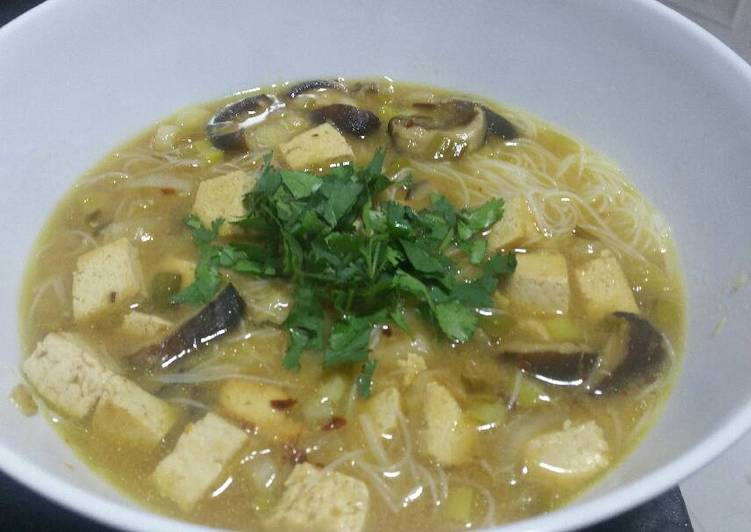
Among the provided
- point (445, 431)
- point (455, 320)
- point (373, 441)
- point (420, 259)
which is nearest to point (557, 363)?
point (455, 320)

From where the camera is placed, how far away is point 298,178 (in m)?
3.27

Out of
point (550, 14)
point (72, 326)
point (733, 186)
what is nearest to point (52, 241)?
point (72, 326)

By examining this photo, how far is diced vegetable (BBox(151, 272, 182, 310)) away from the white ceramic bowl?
1.89ft

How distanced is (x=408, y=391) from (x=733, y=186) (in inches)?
64.3

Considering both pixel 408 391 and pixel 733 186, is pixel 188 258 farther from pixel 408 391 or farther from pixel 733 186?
pixel 733 186

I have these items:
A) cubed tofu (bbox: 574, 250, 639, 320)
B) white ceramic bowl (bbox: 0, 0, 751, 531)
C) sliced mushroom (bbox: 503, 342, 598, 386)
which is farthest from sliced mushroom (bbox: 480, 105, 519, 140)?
sliced mushroom (bbox: 503, 342, 598, 386)

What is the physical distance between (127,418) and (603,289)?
201 centimetres

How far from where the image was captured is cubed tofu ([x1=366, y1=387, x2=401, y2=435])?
269 cm

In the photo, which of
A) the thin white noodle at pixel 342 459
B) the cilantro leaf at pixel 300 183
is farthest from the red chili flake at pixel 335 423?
the cilantro leaf at pixel 300 183

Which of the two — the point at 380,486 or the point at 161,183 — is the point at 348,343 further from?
the point at 161,183

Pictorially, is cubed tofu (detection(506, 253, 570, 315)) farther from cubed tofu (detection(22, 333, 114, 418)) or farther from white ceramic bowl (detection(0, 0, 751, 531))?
cubed tofu (detection(22, 333, 114, 418))

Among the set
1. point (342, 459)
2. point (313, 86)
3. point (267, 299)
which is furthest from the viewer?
point (313, 86)

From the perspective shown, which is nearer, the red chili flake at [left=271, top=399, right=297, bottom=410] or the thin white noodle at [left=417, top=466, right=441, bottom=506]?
the thin white noodle at [left=417, top=466, right=441, bottom=506]

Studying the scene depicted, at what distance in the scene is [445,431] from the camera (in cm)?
262
